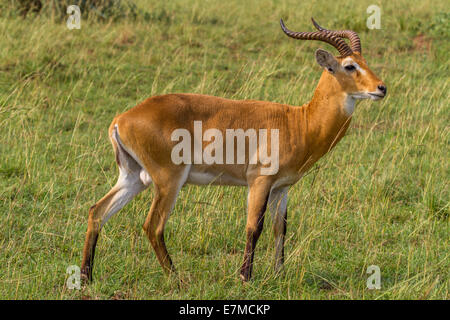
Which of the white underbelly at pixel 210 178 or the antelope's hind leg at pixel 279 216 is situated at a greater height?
the white underbelly at pixel 210 178

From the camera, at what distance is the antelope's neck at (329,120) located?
4.72 meters

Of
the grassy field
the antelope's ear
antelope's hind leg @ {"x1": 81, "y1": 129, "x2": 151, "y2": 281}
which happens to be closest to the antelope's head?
the antelope's ear

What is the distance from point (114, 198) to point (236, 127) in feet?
2.90

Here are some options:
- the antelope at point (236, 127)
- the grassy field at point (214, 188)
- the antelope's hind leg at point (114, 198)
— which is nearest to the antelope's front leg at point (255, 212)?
the antelope at point (236, 127)

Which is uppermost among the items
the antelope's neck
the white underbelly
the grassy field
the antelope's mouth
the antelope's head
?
the antelope's head

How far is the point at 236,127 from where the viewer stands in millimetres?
4664

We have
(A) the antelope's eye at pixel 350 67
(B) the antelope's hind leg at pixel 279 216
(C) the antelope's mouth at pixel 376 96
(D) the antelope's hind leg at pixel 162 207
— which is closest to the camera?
(D) the antelope's hind leg at pixel 162 207

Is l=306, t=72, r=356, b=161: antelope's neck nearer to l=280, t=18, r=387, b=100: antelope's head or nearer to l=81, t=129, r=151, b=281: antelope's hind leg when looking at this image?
l=280, t=18, r=387, b=100: antelope's head

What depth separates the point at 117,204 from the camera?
15.1 feet

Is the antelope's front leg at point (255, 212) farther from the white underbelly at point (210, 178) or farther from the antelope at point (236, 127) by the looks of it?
the white underbelly at point (210, 178)

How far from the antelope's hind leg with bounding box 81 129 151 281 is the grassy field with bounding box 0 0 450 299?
127mm

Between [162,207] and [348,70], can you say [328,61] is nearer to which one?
[348,70]

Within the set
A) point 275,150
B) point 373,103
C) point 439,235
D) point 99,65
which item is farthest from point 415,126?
point 99,65

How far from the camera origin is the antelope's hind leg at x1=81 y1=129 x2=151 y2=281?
179 inches
